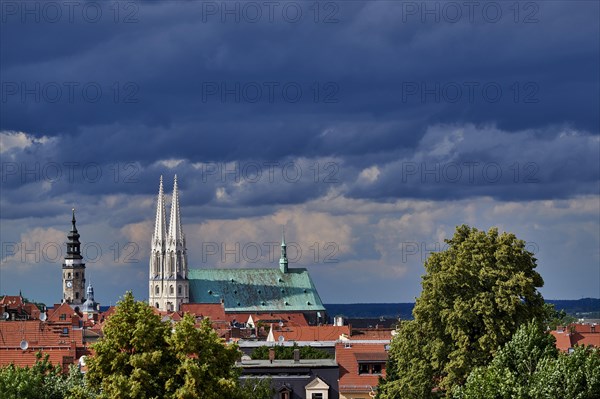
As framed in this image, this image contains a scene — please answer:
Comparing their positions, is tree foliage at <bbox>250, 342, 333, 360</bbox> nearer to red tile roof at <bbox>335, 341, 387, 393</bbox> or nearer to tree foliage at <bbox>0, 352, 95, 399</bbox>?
red tile roof at <bbox>335, 341, 387, 393</bbox>

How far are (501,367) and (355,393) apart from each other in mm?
39034

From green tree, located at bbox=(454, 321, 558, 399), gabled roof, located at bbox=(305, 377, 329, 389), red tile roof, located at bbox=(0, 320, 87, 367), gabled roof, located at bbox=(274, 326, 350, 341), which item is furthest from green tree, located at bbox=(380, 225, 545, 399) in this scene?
gabled roof, located at bbox=(274, 326, 350, 341)

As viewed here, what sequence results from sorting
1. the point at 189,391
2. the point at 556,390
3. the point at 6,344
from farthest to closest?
1. the point at 6,344
2. the point at 556,390
3. the point at 189,391

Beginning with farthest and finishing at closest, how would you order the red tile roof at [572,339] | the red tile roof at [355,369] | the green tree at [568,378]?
the red tile roof at [572,339]
the red tile roof at [355,369]
the green tree at [568,378]

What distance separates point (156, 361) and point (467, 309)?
21.5 m

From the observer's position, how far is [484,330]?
225 ft

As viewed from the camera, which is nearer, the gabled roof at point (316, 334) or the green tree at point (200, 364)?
the green tree at point (200, 364)

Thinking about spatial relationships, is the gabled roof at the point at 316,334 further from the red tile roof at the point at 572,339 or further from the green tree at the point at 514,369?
the green tree at the point at 514,369

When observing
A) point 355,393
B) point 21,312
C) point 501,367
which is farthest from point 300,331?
point 501,367

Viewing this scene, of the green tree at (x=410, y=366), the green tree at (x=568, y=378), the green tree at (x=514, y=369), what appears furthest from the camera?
the green tree at (x=410, y=366)

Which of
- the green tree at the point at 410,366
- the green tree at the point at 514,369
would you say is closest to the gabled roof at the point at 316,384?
the green tree at the point at 410,366

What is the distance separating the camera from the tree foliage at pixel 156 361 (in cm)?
5094

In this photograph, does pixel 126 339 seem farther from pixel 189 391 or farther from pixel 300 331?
pixel 300 331

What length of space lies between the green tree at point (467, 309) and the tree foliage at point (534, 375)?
24.9 ft
